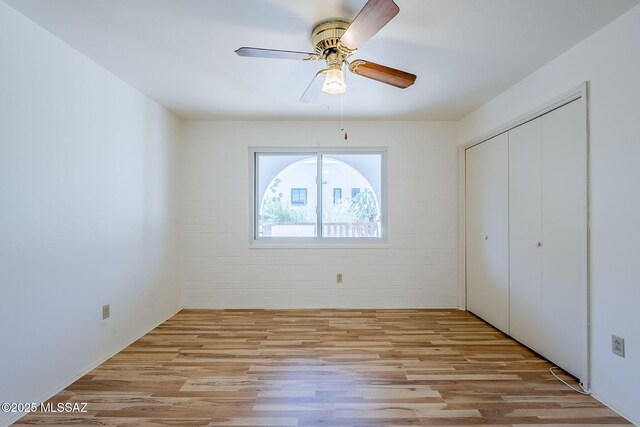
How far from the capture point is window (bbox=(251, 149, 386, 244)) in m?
4.05

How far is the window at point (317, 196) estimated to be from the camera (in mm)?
4051

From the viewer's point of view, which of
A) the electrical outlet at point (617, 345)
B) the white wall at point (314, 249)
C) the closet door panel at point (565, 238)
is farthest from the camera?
the white wall at point (314, 249)

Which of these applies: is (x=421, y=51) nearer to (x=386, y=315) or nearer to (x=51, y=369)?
(x=386, y=315)

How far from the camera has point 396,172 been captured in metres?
3.97

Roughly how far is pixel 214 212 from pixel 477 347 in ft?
10.8

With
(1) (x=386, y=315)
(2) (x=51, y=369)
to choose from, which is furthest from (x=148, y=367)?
(1) (x=386, y=315)

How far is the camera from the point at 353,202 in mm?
4066

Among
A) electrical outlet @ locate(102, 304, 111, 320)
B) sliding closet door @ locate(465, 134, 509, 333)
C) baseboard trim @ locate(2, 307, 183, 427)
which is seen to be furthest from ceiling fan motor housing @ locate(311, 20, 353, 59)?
baseboard trim @ locate(2, 307, 183, 427)

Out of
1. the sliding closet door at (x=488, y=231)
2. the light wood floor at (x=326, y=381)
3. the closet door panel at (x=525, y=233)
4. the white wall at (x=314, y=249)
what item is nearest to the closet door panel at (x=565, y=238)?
the closet door panel at (x=525, y=233)

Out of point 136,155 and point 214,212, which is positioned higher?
point 136,155

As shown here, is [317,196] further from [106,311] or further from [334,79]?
[106,311]

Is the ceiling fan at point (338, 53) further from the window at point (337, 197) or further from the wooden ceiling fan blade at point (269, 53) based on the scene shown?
the window at point (337, 197)

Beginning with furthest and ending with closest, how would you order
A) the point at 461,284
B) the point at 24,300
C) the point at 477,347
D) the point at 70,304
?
the point at 461,284 → the point at 477,347 → the point at 70,304 → the point at 24,300

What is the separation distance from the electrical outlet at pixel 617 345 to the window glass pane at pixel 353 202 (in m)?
2.43
